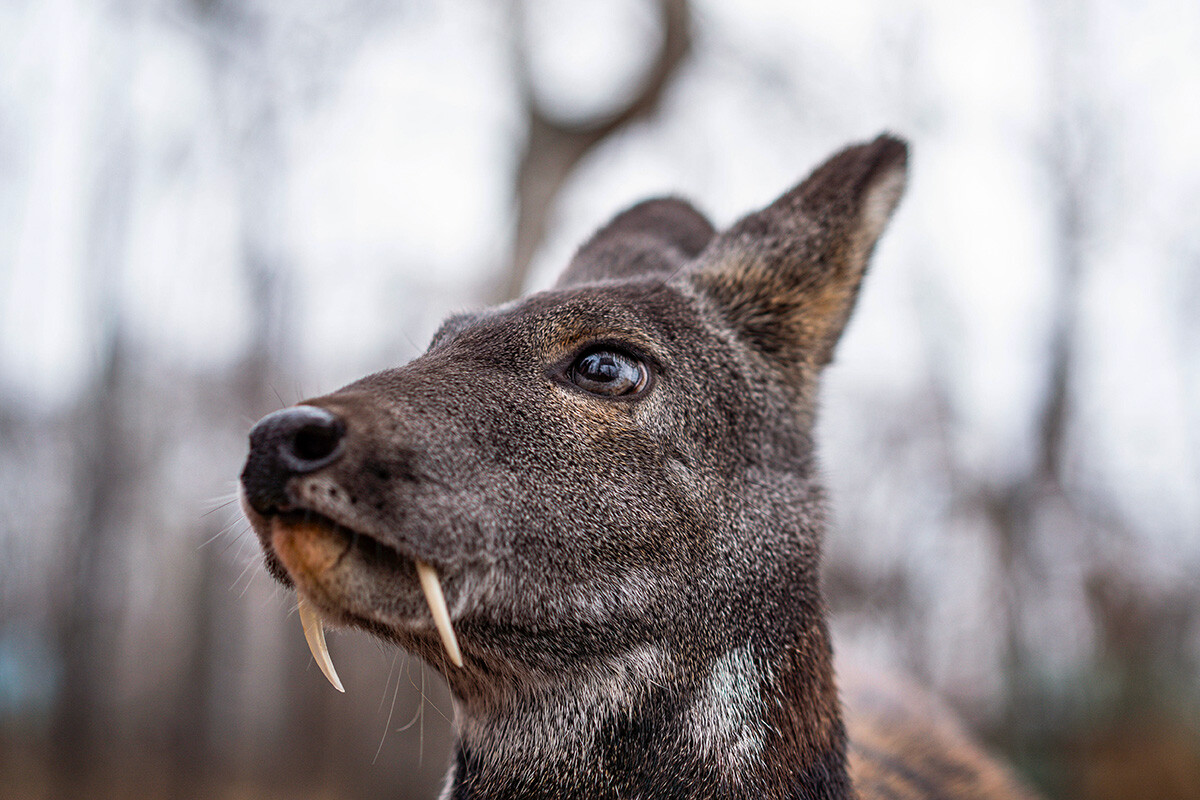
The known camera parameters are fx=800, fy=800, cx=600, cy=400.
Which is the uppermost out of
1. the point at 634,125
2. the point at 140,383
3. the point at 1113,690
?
the point at 634,125

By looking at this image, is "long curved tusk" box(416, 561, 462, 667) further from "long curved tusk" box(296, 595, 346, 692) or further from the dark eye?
the dark eye

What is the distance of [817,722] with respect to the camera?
2.29 metres

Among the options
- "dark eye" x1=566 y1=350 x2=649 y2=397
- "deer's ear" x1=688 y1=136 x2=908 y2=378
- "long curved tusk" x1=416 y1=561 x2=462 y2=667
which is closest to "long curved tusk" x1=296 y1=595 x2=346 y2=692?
"long curved tusk" x1=416 y1=561 x2=462 y2=667

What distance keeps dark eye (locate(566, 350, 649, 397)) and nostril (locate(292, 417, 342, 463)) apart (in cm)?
79

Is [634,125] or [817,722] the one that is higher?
[634,125]

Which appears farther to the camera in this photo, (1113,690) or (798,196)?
(1113,690)

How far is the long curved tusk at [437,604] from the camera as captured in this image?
175 centimetres

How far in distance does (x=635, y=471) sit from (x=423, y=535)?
65cm

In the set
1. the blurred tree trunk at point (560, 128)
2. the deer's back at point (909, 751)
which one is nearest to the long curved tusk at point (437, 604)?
the deer's back at point (909, 751)

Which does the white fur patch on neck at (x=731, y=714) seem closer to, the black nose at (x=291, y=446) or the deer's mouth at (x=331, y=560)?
the deer's mouth at (x=331, y=560)

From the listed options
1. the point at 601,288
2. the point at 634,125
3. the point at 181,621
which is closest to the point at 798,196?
the point at 601,288

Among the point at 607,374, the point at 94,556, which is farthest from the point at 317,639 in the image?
the point at 94,556

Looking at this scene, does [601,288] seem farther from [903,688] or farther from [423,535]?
[903,688]

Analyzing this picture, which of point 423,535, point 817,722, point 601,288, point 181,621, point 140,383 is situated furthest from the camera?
point 181,621
